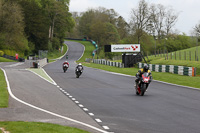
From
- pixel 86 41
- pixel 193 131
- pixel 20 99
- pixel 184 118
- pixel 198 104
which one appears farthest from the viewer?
pixel 86 41

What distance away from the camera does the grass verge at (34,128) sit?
8.27 metres

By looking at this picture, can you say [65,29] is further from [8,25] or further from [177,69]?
[177,69]

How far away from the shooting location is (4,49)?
8275cm

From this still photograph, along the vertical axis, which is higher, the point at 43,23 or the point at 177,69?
the point at 43,23

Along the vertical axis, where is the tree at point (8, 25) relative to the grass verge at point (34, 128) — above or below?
above

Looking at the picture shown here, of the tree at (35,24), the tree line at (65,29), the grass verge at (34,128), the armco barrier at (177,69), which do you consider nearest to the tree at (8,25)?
the tree line at (65,29)

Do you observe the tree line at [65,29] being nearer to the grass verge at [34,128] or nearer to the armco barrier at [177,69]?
the armco barrier at [177,69]

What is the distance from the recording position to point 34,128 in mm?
8555

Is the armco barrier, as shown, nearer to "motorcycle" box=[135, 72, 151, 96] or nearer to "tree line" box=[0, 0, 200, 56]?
"motorcycle" box=[135, 72, 151, 96]

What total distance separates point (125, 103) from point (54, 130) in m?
5.95

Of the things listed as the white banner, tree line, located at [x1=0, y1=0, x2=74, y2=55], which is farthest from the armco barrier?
tree line, located at [x1=0, y1=0, x2=74, y2=55]

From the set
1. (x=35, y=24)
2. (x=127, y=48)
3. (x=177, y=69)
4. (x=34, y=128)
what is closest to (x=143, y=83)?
(x=34, y=128)

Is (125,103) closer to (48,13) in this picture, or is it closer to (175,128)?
(175,128)

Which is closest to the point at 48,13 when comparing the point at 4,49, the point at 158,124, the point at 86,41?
the point at 4,49
